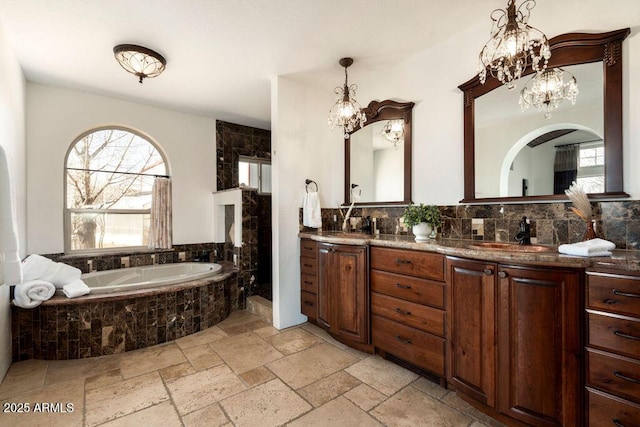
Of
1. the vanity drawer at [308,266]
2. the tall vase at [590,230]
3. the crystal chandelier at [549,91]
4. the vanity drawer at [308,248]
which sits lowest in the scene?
the vanity drawer at [308,266]

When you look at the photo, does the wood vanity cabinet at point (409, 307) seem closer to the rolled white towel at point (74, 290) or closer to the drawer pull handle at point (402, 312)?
the drawer pull handle at point (402, 312)

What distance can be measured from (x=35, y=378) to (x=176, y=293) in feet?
3.51

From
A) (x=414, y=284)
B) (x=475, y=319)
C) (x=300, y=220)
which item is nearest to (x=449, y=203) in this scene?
(x=414, y=284)

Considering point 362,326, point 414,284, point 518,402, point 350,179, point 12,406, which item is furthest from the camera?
point 350,179

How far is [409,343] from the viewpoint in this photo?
6.49ft

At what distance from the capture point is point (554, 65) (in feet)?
5.89

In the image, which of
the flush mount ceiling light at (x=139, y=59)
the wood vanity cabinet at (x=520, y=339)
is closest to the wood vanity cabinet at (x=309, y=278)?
the wood vanity cabinet at (x=520, y=339)

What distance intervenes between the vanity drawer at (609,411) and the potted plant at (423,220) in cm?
122

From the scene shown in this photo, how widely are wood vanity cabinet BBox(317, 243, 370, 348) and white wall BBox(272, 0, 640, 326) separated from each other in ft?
1.54

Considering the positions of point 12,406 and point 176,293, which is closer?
point 12,406

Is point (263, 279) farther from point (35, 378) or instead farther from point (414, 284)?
point (414, 284)

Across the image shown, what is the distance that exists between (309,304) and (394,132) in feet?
6.54

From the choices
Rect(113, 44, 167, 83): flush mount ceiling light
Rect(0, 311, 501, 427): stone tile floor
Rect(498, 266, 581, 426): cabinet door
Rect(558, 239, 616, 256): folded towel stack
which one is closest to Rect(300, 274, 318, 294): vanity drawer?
Rect(0, 311, 501, 427): stone tile floor

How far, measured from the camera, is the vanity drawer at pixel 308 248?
2.81m
